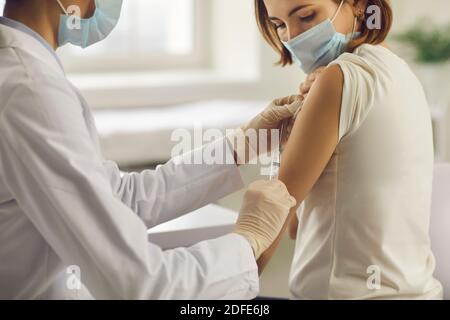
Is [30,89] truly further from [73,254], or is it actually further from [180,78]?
[180,78]

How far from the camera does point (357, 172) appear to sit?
122 centimetres

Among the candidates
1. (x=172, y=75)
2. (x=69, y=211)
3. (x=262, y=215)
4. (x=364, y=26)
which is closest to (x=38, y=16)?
(x=69, y=211)

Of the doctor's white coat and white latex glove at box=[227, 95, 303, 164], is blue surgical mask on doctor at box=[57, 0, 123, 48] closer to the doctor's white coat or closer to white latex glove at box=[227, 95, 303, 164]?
the doctor's white coat

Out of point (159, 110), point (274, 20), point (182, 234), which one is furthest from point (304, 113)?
point (159, 110)

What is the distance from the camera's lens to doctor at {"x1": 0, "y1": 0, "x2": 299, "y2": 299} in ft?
3.30

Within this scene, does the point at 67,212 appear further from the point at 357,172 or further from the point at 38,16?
the point at 357,172

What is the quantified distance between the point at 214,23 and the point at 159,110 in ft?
1.62

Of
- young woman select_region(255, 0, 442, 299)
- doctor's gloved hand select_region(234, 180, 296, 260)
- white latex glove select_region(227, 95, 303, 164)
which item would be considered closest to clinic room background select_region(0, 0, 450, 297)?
white latex glove select_region(227, 95, 303, 164)

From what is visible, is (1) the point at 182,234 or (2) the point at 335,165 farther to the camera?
(1) the point at 182,234

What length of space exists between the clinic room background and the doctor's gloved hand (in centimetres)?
149

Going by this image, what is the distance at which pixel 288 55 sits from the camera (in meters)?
1.45

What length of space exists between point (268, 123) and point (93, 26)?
1.25ft

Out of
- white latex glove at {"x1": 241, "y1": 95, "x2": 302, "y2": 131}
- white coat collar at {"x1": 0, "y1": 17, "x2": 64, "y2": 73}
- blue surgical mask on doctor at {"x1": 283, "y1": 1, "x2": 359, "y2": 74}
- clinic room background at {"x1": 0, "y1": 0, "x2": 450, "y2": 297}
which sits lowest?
clinic room background at {"x1": 0, "y1": 0, "x2": 450, "y2": 297}
